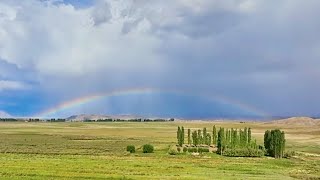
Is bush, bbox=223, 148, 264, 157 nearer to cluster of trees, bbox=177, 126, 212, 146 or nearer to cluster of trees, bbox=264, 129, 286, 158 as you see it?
cluster of trees, bbox=264, 129, 286, 158

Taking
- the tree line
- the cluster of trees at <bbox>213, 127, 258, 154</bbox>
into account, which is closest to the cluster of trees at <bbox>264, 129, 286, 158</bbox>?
the tree line

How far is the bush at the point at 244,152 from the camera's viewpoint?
10725 centimetres

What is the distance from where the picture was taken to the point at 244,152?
356ft

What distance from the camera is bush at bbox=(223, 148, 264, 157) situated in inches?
4222

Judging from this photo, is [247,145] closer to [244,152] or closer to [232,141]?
[232,141]

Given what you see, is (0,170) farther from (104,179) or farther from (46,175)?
(104,179)

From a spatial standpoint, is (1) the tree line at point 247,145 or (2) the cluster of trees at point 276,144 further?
(1) the tree line at point 247,145

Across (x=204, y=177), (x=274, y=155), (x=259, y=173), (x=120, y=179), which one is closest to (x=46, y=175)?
(x=120, y=179)

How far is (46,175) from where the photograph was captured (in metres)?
56.5

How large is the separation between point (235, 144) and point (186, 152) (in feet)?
43.9

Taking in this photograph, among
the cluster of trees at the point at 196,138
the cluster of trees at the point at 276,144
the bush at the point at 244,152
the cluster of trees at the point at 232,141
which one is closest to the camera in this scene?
the bush at the point at 244,152

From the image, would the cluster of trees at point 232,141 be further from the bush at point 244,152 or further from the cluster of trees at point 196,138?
the cluster of trees at point 196,138

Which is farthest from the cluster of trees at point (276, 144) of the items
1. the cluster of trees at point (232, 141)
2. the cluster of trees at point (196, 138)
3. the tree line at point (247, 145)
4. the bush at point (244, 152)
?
the cluster of trees at point (196, 138)

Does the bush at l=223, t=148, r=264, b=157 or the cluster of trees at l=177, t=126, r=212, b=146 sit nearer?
the bush at l=223, t=148, r=264, b=157
